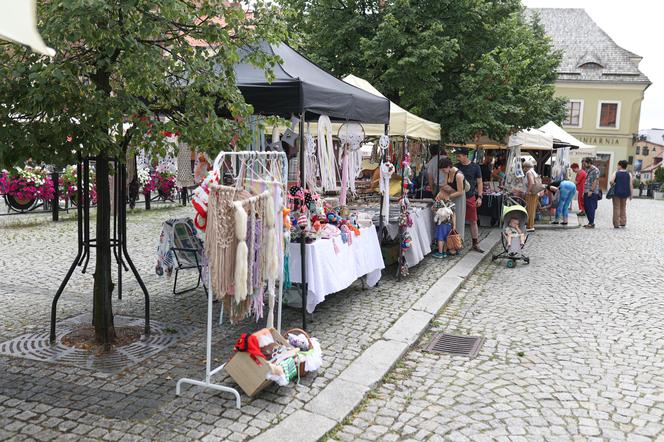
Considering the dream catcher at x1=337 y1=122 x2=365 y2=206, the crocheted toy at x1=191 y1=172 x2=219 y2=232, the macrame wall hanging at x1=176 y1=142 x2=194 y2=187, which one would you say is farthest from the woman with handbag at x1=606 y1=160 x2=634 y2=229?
the crocheted toy at x1=191 y1=172 x2=219 y2=232

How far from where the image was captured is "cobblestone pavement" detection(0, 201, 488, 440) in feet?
11.7

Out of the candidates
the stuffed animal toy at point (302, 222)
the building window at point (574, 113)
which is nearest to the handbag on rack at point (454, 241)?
the stuffed animal toy at point (302, 222)

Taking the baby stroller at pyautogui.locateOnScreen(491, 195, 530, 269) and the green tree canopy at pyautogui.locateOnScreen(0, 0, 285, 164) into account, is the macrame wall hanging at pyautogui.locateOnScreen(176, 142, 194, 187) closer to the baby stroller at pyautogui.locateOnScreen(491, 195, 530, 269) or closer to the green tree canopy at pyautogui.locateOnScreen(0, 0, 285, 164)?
the green tree canopy at pyautogui.locateOnScreen(0, 0, 285, 164)

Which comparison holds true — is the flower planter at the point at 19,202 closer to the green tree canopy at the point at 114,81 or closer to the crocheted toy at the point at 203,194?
the green tree canopy at the point at 114,81

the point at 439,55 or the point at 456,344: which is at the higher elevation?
the point at 439,55

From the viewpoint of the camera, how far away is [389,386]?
455cm

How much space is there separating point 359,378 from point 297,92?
278 cm

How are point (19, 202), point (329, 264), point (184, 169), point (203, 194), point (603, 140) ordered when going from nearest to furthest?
point (203, 194)
point (329, 264)
point (184, 169)
point (19, 202)
point (603, 140)

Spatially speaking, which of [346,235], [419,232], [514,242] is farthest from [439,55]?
[346,235]

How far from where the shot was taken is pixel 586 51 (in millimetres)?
43094

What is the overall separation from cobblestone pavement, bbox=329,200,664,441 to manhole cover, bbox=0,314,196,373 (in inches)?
76.4

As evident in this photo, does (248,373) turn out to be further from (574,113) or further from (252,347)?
(574,113)

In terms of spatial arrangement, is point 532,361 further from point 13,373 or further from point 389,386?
point 13,373

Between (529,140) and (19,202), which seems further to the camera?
(529,140)
